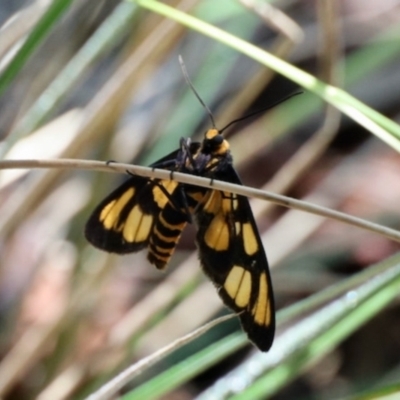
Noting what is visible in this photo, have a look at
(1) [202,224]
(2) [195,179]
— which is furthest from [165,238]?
(2) [195,179]

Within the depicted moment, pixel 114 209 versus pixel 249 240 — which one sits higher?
pixel 114 209

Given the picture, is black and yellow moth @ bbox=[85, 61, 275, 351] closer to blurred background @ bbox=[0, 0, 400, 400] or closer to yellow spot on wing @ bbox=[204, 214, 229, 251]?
yellow spot on wing @ bbox=[204, 214, 229, 251]

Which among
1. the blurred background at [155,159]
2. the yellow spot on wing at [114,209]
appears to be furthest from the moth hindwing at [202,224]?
the blurred background at [155,159]

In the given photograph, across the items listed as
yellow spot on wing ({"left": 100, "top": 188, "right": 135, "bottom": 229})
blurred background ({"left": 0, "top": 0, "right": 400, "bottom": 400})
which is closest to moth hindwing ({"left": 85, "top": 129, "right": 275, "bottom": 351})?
yellow spot on wing ({"left": 100, "top": 188, "right": 135, "bottom": 229})

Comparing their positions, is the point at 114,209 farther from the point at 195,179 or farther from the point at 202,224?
the point at 195,179

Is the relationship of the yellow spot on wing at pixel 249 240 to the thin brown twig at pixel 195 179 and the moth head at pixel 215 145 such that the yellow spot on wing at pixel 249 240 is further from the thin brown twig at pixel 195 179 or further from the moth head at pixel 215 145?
the thin brown twig at pixel 195 179

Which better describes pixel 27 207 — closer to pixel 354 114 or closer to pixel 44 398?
pixel 44 398

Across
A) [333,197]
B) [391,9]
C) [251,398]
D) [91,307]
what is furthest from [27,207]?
[391,9]
